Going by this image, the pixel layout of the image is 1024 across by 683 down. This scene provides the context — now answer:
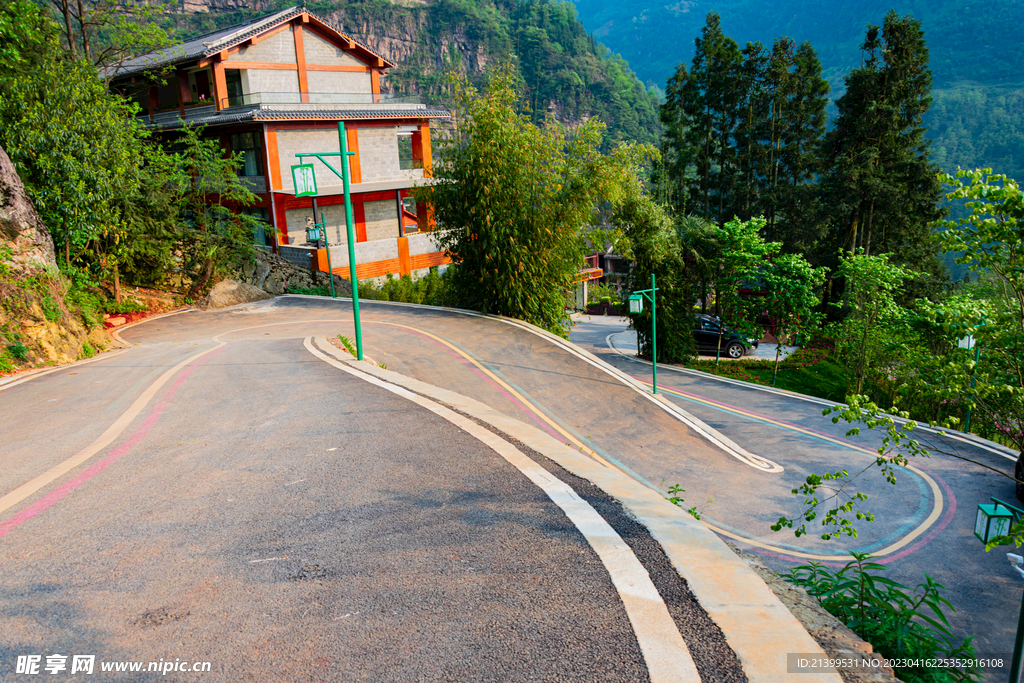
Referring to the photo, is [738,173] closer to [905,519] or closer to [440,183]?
[440,183]

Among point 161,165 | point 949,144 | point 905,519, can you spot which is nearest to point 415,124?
point 161,165

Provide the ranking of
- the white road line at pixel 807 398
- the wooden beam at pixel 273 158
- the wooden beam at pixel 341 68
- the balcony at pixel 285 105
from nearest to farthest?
the white road line at pixel 807 398
the wooden beam at pixel 273 158
the balcony at pixel 285 105
the wooden beam at pixel 341 68

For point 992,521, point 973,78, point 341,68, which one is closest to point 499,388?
point 992,521

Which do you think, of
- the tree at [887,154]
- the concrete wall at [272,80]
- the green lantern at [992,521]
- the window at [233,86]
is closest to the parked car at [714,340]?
the tree at [887,154]

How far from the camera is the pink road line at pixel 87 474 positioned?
187 inches

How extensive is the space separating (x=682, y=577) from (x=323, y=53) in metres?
39.8

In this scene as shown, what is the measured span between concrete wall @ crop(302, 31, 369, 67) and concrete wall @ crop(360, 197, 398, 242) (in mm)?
9725

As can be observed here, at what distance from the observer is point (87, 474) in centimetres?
577

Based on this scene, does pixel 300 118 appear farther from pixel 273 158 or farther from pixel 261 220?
pixel 261 220

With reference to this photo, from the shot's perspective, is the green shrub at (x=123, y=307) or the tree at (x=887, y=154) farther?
the tree at (x=887, y=154)

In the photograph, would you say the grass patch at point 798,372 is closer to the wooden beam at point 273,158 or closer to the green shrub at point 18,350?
the wooden beam at point 273,158

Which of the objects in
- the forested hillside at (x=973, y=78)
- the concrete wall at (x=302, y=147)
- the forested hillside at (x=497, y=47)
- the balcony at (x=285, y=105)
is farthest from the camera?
the forested hillside at (x=497, y=47)

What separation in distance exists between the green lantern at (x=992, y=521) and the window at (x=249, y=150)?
3201 centimetres

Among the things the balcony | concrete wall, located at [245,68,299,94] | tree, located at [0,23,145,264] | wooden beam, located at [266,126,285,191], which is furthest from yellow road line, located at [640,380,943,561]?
concrete wall, located at [245,68,299,94]
